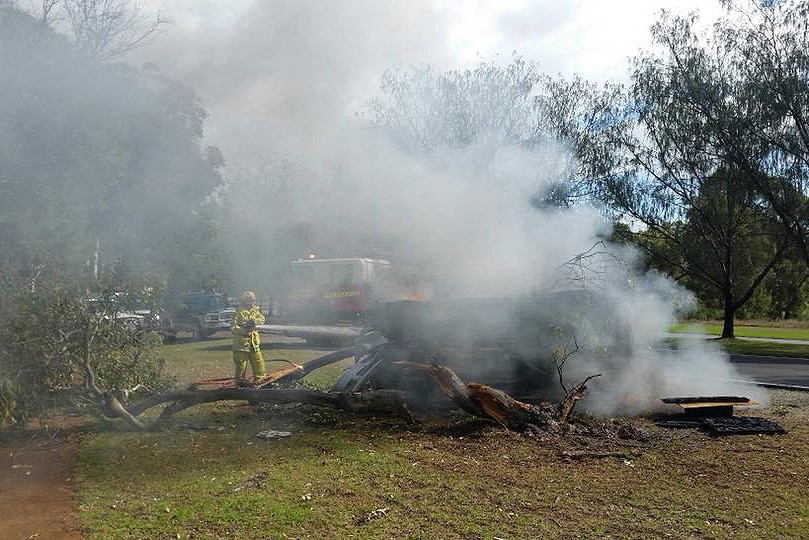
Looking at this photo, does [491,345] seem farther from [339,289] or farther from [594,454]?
[339,289]

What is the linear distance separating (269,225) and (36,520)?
8698mm

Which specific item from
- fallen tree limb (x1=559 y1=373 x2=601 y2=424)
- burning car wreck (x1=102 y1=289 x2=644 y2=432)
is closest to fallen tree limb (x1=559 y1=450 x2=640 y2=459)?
fallen tree limb (x1=559 y1=373 x2=601 y2=424)

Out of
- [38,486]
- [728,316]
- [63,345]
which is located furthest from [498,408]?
[728,316]

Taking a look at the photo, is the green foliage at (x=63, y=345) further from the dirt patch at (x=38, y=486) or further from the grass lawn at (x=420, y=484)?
the grass lawn at (x=420, y=484)

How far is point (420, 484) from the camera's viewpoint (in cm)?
564

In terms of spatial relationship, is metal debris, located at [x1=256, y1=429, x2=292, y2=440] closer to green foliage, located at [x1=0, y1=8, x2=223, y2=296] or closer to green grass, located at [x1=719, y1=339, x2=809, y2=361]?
green foliage, located at [x1=0, y1=8, x2=223, y2=296]

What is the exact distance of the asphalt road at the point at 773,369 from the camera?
43.9 feet

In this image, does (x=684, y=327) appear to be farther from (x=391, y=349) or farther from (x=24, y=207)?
(x=24, y=207)

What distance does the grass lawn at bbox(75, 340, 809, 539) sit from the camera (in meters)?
A: 4.70

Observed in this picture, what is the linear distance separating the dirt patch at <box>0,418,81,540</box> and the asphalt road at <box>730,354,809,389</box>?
1229cm

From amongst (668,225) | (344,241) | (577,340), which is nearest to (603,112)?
(668,225)

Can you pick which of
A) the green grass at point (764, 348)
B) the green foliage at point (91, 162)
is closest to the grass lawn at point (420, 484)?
the green foliage at point (91, 162)

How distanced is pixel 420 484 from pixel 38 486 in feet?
10.8

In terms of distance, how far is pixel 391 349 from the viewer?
9.37m
